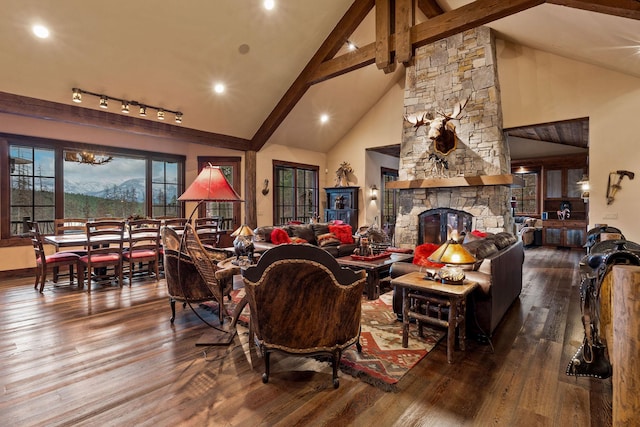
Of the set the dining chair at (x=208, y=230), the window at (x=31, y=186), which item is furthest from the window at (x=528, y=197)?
the window at (x=31, y=186)

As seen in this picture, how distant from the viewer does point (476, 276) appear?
2.92 metres

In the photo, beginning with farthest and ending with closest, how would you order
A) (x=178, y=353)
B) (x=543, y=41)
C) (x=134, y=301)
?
(x=543, y=41) → (x=134, y=301) → (x=178, y=353)

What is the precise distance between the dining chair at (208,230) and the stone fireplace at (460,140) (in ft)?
13.6

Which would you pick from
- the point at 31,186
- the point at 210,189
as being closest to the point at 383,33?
the point at 210,189

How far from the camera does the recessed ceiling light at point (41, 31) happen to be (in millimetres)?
4118

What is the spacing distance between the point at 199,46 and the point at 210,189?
372 centimetres

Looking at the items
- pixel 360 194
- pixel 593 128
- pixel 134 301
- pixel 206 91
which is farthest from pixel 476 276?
pixel 360 194

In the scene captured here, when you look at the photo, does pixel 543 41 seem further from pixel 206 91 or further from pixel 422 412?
pixel 422 412

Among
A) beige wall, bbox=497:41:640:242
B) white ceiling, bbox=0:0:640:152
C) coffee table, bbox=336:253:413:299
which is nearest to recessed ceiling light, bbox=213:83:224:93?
white ceiling, bbox=0:0:640:152

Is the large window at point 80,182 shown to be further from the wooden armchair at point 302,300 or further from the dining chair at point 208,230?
the wooden armchair at point 302,300

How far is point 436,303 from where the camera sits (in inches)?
112

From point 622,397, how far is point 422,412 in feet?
3.81

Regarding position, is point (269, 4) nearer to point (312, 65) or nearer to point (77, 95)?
point (312, 65)

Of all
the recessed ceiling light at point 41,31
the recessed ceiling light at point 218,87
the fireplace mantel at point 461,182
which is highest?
the recessed ceiling light at point 218,87
